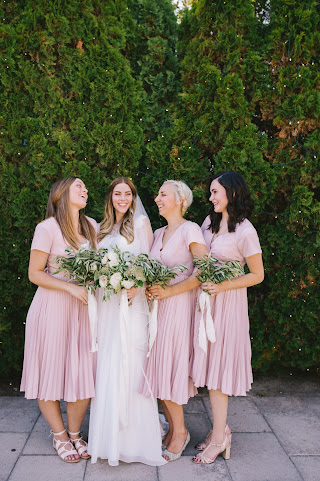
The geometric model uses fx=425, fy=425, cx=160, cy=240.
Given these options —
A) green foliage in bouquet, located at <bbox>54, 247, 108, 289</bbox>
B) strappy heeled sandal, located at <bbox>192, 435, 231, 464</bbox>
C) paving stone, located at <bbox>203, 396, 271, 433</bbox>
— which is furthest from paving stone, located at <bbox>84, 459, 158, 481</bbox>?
green foliage in bouquet, located at <bbox>54, 247, 108, 289</bbox>

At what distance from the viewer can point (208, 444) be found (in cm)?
359

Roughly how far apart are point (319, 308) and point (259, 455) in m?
1.80

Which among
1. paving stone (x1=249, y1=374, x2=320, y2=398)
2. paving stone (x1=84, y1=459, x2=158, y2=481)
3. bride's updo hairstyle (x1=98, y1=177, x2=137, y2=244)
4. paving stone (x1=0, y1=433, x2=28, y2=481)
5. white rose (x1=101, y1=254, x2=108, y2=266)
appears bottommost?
paving stone (x1=249, y1=374, x2=320, y2=398)

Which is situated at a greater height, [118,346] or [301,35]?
[301,35]

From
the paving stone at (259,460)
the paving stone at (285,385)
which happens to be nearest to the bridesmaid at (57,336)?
the paving stone at (259,460)

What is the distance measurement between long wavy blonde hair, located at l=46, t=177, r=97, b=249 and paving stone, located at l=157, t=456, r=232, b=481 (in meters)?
1.95

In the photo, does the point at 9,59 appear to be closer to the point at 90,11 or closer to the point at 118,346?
the point at 90,11

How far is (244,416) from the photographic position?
4.37m

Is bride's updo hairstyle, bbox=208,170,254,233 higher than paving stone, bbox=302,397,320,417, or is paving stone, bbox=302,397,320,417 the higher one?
bride's updo hairstyle, bbox=208,170,254,233

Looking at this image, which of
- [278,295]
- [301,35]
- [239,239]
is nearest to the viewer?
[239,239]

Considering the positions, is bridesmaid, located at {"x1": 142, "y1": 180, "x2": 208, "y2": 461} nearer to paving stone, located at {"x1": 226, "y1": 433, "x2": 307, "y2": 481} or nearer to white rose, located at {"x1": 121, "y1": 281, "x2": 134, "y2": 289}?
white rose, located at {"x1": 121, "y1": 281, "x2": 134, "y2": 289}

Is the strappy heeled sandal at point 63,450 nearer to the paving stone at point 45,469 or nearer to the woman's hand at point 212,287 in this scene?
the paving stone at point 45,469

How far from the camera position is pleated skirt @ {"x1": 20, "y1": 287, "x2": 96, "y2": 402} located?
139 inches

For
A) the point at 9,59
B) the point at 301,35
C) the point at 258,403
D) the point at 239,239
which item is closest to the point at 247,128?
the point at 301,35
